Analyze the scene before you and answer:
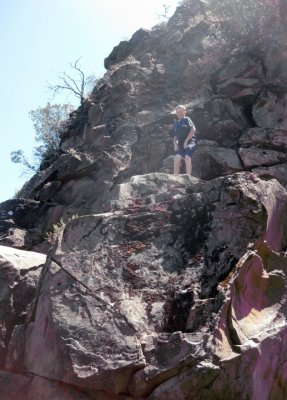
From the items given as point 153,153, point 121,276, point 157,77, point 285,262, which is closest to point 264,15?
point 157,77

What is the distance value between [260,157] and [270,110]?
7.66ft

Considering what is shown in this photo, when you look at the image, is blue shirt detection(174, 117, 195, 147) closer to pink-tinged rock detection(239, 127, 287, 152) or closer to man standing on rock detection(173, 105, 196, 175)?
man standing on rock detection(173, 105, 196, 175)

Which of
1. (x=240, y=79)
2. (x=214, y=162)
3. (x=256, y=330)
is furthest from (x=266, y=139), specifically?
(x=256, y=330)

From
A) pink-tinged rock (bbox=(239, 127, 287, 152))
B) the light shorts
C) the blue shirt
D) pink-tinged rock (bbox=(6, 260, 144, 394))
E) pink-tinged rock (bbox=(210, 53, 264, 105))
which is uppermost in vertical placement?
pink-tinged rock (bbox=(210, 53, 264, 105))

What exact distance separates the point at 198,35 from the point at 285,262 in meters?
16.5

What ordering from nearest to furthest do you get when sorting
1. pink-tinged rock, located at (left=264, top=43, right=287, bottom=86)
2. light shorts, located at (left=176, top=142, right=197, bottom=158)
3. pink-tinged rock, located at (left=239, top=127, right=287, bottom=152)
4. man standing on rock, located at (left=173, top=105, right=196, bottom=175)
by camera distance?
man standing on rock, located at (left=173, top=105, right=196, bottom=175), light shorts, located at (left=176, top=142, right=197, bottom=158), pink-tinged rock, located at (left=239, top=127, right=287, bottom=152), pink-tinged rock, located at (left=264, top=43, right=287, bottom=86)

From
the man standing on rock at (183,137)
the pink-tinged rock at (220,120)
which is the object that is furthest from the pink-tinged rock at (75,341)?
the pink-tinged rock at (220,120)

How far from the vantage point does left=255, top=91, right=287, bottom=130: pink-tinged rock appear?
44.3ft

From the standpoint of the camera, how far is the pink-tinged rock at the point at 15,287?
5059 millimetres

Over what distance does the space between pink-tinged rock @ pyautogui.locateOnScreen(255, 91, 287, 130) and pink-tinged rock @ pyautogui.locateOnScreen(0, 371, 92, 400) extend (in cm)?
1075

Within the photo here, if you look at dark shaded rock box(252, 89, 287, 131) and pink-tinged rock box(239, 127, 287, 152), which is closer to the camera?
pink-tinged rock box(239, 127, 287, 152)

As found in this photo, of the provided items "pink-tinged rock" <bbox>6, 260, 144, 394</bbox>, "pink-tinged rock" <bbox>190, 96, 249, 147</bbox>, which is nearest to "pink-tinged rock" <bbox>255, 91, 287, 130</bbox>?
"pink-tinged rock" <bbox>190, 96, 249, 147</bbox>

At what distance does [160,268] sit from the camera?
15.7 feet

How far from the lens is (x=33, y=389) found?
4.17m
